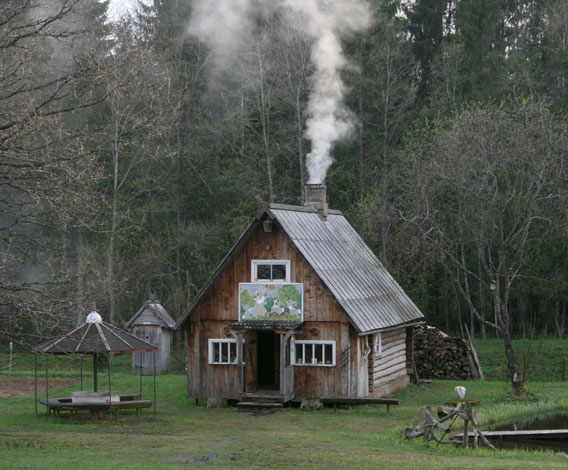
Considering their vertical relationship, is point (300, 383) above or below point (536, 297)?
below

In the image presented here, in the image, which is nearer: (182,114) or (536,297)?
(536,297)

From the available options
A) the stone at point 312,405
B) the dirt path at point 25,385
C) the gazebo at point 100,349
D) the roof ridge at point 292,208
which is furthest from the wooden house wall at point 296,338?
the dirt path at point 25,385

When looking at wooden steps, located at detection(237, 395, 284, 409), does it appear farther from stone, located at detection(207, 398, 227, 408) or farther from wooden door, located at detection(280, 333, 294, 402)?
stone, located at detection(207, 398, 227, 408)

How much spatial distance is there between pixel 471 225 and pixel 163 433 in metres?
11.6

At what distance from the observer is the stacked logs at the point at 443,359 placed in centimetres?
2969

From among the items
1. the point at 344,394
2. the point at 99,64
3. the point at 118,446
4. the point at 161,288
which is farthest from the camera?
the point at 161,288

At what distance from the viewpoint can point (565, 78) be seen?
40.9 m

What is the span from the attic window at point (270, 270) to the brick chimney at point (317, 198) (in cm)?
366

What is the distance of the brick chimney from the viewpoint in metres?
26.6

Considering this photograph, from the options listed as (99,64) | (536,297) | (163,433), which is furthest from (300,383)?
(536,297)

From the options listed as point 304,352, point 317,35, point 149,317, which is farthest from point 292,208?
point 317,35

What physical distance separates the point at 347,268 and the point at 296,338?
3.01 m

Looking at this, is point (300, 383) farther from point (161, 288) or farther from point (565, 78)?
point (565, 78)

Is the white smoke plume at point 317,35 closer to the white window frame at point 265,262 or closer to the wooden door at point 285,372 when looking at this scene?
the white window frame at point 265,262
